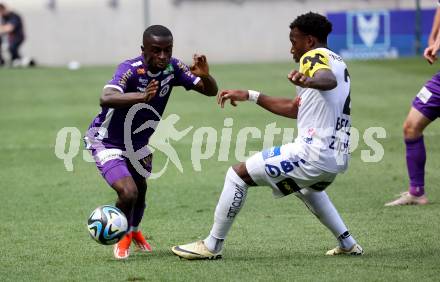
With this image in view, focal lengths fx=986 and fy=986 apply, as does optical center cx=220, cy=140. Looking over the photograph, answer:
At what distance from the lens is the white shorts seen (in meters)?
8.13

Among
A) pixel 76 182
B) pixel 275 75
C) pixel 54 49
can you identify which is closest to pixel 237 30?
pixel 54 49

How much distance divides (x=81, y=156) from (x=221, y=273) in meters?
8.19

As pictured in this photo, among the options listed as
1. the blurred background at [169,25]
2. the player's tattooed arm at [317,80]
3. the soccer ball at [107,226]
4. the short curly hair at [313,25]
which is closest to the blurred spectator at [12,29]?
the blurred background at [169,25]

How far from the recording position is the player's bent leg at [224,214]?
8336mm

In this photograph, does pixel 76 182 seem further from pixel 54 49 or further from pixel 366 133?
pixel 54 49

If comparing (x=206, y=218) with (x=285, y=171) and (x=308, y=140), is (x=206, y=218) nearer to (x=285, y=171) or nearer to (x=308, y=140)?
(x=285, y=171)

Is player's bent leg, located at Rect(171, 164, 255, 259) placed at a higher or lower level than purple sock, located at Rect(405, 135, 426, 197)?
higher

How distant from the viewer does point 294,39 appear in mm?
8320

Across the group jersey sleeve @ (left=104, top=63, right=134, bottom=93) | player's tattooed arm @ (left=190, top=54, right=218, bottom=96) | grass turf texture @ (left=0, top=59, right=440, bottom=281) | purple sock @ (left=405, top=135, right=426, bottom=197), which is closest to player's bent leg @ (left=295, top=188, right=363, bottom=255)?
grass turf texture @ (left=0, top=59, right=440, bottom=281)

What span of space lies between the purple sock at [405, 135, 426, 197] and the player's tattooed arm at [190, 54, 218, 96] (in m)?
3.28

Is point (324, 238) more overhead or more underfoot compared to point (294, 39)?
more underfoot

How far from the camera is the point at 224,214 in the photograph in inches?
330

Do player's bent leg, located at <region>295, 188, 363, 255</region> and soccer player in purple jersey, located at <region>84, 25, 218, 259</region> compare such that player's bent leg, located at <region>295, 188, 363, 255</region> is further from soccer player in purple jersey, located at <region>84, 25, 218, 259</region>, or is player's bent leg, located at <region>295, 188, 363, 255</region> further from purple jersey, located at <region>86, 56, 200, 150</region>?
purple jersey, located at <region>86, 56, 200, 150</region>

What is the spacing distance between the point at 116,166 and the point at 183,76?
3.46 feet
